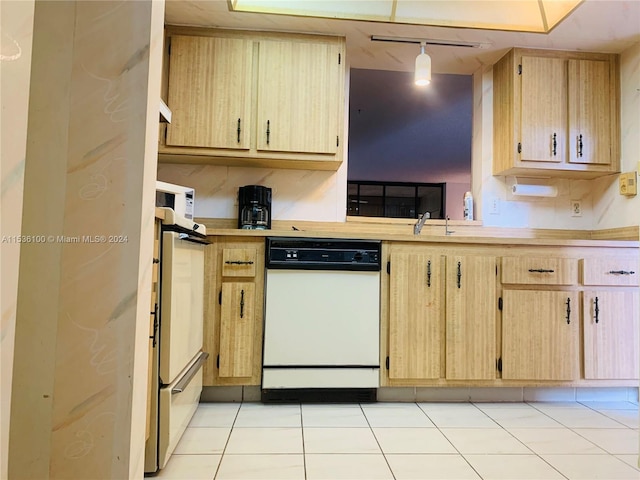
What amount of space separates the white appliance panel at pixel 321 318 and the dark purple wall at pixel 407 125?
2199 millimetres

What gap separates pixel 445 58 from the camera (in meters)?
2.63

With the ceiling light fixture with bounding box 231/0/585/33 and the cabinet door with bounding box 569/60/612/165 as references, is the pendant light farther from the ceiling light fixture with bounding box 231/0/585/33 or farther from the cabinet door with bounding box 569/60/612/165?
the cabinet door with bounding box 569/60/612/165

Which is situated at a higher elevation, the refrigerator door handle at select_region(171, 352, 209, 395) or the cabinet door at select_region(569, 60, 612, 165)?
the cabinet door at select_region(569, 60, 612, 165)

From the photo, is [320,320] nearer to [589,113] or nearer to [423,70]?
[423,70]

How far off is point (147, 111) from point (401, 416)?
173cm

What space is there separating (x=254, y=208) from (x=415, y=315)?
3.74 ft

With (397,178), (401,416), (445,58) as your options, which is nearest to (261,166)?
(445,58)

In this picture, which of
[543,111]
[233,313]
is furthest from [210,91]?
[543,111]

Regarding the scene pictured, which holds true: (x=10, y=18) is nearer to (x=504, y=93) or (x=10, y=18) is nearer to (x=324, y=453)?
(x=324, y=453)

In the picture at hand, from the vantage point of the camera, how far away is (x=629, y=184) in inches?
95.1

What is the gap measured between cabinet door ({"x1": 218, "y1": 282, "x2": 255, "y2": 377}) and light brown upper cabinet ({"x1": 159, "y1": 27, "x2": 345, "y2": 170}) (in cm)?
84

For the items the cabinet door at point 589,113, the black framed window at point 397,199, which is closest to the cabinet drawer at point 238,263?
the cabinet door at point 589,113

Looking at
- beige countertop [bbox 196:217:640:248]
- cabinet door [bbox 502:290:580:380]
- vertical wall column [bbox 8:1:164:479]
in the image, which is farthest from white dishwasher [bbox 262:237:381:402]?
vertical wall column [bbox 8:1:164:479]

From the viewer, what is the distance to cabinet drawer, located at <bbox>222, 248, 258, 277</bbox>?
1985 mm
